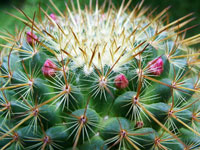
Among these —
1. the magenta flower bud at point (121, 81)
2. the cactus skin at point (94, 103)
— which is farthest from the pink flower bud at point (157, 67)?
the magenta flower bud at point (121, 81)

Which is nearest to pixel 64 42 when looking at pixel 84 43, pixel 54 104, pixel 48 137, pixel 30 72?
pixel 84 43

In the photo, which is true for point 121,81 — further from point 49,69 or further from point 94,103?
point 49,69

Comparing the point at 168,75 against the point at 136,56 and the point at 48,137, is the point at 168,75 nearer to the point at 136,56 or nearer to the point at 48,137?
the point at 136,56

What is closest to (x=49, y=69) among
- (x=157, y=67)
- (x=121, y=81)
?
(x=121, y=81)

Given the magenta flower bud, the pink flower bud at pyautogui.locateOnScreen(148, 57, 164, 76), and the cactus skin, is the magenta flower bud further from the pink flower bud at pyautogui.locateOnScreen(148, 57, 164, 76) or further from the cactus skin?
the pink flower bud at pyautogui.locateOnScreen(148, 57, 164, 76)

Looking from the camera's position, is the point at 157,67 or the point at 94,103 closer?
the point at 94,103

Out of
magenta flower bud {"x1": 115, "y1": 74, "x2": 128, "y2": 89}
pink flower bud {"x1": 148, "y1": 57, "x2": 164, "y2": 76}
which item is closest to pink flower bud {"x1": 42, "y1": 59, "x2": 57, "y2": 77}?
magenta flower bud {"x1": 115, "y1": 74, "x2": 128, "y2": 89}

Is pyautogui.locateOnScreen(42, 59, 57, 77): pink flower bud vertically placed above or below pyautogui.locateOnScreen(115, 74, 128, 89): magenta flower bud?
above
